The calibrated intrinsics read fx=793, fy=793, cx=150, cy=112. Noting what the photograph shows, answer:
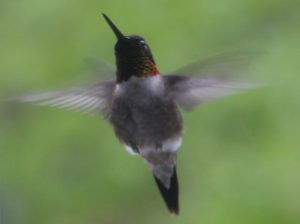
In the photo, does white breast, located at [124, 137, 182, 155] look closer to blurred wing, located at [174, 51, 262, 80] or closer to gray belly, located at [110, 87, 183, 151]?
gray belly, located at [110, 87, 183, 151]

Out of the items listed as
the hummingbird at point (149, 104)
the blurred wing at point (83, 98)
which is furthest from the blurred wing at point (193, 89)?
the blurred wing at point (83, 98)

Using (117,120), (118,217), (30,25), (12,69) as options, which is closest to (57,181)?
(118,217)

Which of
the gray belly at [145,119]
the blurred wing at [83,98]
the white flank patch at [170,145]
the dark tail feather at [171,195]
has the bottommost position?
the dark tail feather at [171,195]

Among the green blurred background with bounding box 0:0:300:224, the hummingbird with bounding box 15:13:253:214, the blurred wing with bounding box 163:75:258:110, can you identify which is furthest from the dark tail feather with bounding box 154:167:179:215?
the green blurred background with bounding box 0:0:300:224

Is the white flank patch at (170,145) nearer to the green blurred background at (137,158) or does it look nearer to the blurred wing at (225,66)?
the blurred wing at (225,66)

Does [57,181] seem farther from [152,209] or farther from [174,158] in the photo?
[174,158]

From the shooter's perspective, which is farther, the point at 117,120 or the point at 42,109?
the point at 42,109

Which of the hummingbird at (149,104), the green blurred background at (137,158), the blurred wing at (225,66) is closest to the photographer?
the blurred wing at (225,66)
